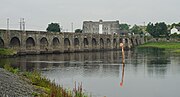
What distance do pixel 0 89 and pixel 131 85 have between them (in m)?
14.3

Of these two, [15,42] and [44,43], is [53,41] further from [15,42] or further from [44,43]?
[15,42]

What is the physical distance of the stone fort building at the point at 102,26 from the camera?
173 meters

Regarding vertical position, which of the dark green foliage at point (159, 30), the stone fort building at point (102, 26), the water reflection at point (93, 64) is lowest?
the water reflection at point (93, 64)

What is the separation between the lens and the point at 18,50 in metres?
71.8

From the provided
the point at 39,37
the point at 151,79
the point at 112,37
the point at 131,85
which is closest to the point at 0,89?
the point at 131,85

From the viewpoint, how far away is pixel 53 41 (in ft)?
286

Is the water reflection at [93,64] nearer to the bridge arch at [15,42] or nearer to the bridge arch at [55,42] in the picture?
the bridge arch at [15,42]

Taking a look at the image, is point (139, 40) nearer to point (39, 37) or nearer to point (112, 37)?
point (112, 37)

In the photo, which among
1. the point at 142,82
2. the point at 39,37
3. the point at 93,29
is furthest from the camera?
the point at 93,29

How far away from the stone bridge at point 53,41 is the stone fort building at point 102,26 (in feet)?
166

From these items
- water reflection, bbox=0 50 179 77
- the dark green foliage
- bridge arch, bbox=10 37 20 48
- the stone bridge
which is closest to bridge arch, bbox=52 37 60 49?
the stone bridge

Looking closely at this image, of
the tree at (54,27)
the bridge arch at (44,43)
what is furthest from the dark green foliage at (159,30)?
the bridge arch at (44,43)

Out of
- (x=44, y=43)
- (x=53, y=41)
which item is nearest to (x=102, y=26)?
(x=53, y=41)

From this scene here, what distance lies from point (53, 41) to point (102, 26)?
8996cm
